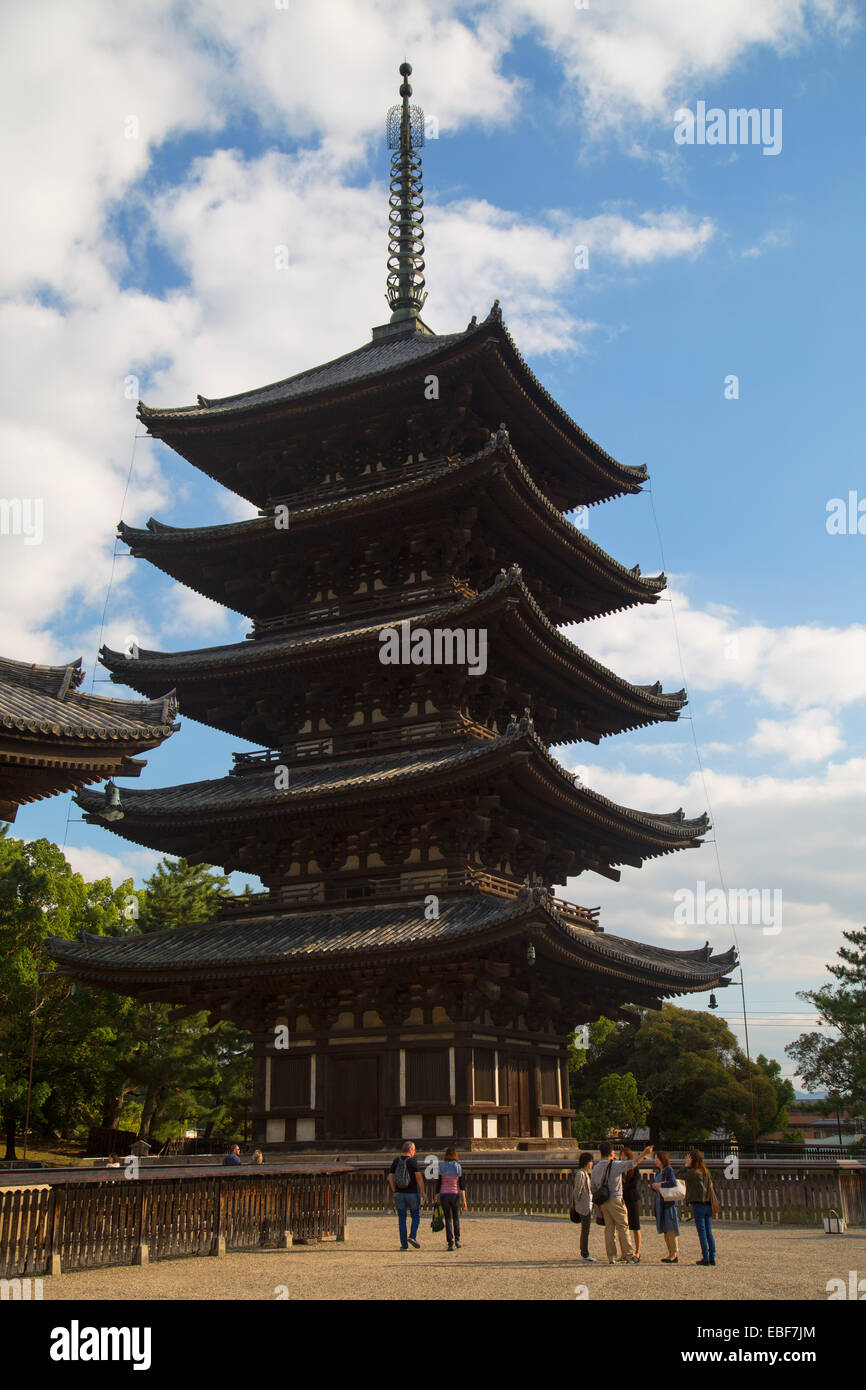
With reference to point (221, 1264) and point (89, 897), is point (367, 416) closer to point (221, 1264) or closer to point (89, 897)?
point (221, 1264)

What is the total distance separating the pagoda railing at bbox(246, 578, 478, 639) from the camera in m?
34.3

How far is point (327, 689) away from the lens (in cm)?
3488

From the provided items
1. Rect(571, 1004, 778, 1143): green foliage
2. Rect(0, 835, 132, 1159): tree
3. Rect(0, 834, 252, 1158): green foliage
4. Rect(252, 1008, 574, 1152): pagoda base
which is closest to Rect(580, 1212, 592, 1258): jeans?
Rect(252, 1008, 574, 1152): pagoda base

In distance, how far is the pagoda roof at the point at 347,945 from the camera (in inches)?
1094

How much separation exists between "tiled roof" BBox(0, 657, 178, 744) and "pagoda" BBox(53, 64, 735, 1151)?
442 inches

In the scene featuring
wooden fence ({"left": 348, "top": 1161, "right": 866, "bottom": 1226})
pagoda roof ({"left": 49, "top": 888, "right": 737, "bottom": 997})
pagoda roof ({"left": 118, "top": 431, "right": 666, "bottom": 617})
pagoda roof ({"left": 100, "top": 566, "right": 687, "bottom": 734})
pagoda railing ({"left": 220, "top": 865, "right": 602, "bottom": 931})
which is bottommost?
wooden fence ({"left": 348, "top": 1161, "right": 866, "bottom": 1226})

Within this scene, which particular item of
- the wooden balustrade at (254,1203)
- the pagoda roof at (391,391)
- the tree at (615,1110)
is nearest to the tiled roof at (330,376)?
the pagoda roof at (391,391)

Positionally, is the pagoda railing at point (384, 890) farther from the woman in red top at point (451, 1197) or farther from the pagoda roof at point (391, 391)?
the pagoda roof at point (391, 391)

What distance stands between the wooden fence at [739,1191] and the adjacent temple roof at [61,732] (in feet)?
41.9

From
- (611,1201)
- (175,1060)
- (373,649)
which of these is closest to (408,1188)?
(611,1201)

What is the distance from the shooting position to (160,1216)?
17.7 meters

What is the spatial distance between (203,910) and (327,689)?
1197 inches

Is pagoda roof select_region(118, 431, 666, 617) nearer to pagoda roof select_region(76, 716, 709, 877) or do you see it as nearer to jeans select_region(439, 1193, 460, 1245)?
pagoda roof select_region(76, 716, 709, 877)

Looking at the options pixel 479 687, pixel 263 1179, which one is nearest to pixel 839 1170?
pixel 263 1179
